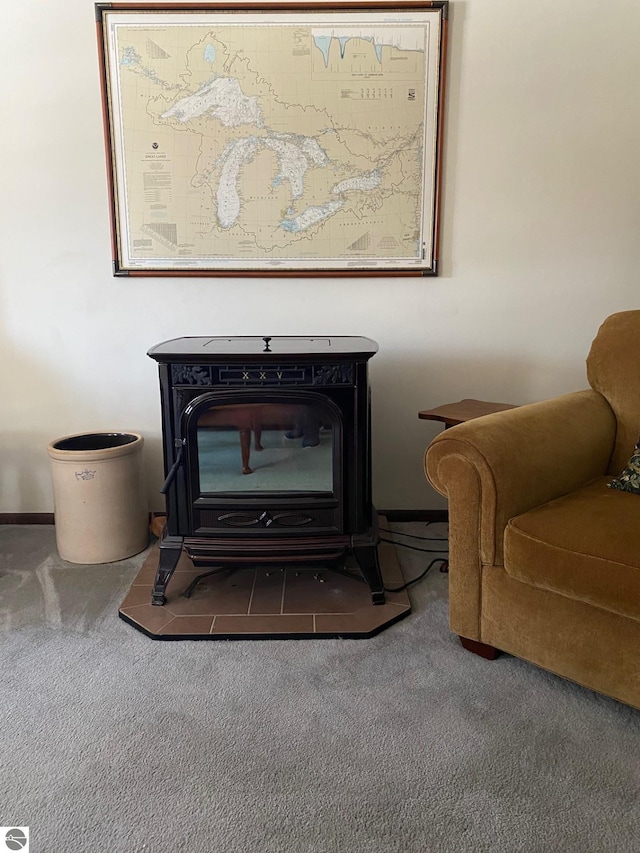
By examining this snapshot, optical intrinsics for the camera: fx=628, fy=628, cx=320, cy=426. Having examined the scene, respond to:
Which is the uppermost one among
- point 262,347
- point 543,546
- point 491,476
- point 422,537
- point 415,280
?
point 415,280

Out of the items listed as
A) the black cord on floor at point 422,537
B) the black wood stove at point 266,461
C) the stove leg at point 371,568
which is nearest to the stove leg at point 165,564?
the black wood stove at point 266,461

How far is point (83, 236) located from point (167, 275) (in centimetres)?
39

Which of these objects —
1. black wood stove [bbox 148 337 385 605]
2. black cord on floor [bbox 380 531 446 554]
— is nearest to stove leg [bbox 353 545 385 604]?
black wood stove [bbox 148 337 385 605]

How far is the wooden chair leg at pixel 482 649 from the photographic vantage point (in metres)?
1.87

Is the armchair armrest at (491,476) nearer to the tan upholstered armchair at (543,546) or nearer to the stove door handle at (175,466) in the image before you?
the tan upholstered armchair at (543,546)

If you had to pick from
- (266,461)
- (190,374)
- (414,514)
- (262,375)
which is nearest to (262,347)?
(262,375)

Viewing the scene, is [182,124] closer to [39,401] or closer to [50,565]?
[39,401]

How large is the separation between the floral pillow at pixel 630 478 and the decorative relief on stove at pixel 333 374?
0.88 metres

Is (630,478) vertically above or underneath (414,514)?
above

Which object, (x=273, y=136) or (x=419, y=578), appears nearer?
(x=419, y=578)

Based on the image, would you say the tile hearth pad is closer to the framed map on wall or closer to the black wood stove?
the black wood stove

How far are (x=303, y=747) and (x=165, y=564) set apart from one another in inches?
33.2

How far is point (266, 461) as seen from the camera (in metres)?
2.14

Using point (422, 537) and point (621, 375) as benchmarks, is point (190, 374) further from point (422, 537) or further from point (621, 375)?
point (621, 375)
